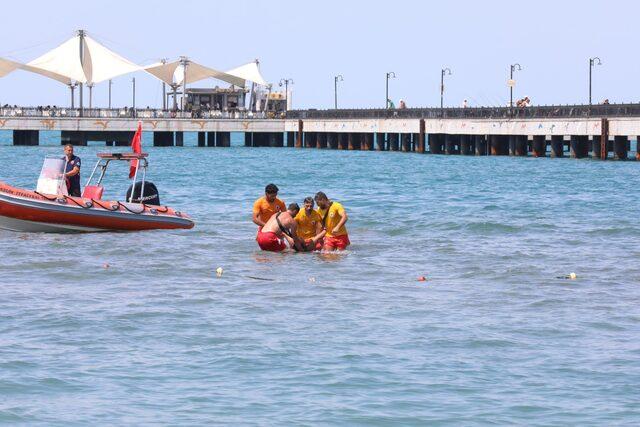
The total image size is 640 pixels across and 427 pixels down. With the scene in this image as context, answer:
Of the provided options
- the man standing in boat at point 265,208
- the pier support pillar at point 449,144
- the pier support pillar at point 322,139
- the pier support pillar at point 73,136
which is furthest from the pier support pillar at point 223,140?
the man standing in boat at point 265,208

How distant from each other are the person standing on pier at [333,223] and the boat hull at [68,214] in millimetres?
5071

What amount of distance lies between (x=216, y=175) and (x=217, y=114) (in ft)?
155

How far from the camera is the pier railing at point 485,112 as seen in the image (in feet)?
214

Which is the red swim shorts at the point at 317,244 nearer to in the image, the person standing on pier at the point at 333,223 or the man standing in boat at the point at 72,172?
the person standing on pier at the point at 333,223

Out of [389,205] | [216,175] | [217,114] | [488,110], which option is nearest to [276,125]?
[217,114]

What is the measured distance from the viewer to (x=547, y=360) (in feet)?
42.5

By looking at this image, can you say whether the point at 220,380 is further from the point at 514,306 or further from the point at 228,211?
the point at 228,211

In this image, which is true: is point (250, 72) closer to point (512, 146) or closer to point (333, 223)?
point (512, 146)

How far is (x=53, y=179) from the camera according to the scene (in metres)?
25.5

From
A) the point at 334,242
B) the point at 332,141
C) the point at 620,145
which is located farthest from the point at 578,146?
the point at 334,242

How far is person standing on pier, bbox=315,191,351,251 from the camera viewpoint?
21844mm

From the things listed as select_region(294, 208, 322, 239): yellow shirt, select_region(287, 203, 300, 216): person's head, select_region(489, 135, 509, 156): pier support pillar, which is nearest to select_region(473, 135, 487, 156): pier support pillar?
select_region(489, 135, 509, 156): pier support pillar

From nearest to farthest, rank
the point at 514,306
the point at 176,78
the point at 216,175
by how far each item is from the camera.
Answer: the point at 514,306 < the point at 216,175 < the point at 176,78

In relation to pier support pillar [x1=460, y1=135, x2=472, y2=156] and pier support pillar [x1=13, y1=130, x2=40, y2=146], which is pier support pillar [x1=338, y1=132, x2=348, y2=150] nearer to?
pier support pillar [x1=460, y1=135, x2=472, y2=156]
